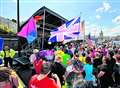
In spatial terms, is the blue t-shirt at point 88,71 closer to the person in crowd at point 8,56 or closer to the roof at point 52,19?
the person in crowd at point 8,56

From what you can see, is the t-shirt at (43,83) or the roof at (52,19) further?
the roof at (52,19)

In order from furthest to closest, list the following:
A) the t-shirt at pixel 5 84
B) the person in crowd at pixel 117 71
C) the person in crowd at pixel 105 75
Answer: the person in crowd at pixel 117 71, the person in crowd at pixel 105 75, the t-shirt at pixel 5 84

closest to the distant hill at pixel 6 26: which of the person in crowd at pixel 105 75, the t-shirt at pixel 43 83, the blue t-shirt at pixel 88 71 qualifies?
the person in crowd at pixel 105 75

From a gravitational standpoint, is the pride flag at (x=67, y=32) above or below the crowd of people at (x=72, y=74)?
above

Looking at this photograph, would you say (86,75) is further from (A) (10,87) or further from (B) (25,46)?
(B) (25,46)

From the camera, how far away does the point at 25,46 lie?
3434cm

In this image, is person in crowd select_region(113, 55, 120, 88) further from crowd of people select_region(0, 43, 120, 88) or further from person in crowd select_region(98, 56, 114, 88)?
person in crowd select_region(98, 56, 114, 88)

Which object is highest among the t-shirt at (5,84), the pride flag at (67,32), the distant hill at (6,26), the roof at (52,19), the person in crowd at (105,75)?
the roof at (52,19)

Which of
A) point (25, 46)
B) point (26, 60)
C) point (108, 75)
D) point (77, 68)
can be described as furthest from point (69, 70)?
point (25, 46)

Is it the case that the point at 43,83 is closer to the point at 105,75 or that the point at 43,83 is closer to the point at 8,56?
the point at 105,75

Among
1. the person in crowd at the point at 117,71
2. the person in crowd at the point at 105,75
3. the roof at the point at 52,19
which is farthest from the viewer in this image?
the roof at the point at 52,19

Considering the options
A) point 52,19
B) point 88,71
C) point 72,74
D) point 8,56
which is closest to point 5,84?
point 72,74

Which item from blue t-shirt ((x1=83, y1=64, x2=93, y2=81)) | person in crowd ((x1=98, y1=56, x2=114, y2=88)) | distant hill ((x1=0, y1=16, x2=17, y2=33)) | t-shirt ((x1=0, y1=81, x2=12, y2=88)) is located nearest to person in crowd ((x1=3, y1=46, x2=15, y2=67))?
person in crowd ((x1=98, y1=56, x2=114, y2=88))

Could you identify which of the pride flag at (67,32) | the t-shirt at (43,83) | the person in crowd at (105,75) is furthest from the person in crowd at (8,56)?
the t-shirt at (43,83)
